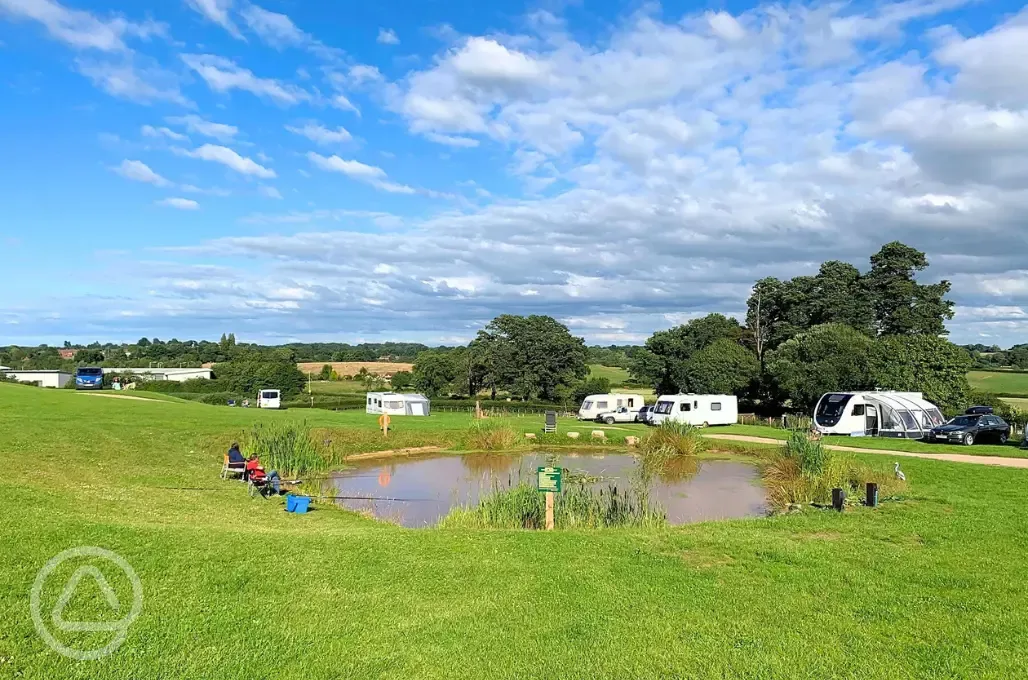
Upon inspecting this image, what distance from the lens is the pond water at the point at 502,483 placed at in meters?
14.2

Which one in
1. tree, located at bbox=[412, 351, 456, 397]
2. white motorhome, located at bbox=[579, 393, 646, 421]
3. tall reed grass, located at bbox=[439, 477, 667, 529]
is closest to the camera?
tall reed grass, located at bbox=[439, 477, 667, 529]

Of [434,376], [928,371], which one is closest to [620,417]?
[928,371]

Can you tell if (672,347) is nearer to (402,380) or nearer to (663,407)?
(663,407)

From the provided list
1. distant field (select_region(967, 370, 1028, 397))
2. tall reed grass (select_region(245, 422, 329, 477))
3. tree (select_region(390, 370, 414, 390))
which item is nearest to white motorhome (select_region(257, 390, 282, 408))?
tall reed grass (select_region(245, 422, 329, 477))

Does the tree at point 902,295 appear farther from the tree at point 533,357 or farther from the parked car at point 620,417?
the tree at point 533,357

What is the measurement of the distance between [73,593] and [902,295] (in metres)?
55.7

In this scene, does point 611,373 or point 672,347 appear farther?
point 611,373

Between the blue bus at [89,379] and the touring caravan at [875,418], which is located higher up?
the blue bus at [89,379]

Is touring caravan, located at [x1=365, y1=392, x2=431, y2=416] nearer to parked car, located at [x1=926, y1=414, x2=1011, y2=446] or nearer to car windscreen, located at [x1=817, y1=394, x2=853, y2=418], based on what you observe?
car windscreen, located at [x1=817, y1=394, x2=853, y2=418]

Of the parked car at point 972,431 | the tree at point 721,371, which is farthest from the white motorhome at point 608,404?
the parked car at point 972,431

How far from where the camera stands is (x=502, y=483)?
17391 mm

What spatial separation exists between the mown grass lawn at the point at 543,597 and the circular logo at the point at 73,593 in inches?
3.0

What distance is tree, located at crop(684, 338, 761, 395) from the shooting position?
5181 centimetres

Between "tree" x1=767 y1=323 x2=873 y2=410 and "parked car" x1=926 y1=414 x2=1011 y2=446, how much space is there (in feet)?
55.2
